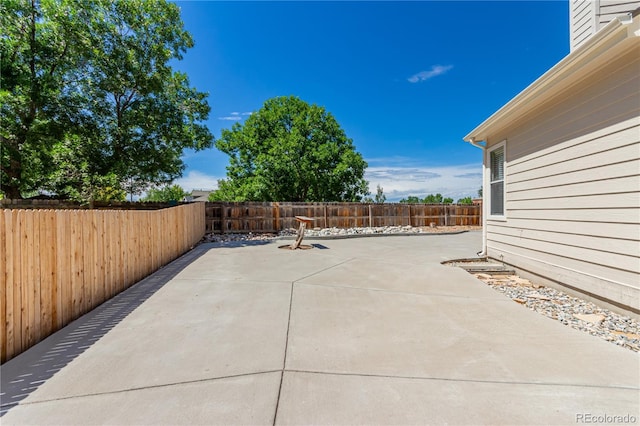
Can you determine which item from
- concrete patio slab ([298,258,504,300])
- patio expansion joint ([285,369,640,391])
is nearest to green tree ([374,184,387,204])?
concrete patio slab ([298,258,504,300])

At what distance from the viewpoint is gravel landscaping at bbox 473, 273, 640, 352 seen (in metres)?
2.65

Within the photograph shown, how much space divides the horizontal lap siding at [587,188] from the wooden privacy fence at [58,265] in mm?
5745

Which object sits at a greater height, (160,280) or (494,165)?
(494,165)

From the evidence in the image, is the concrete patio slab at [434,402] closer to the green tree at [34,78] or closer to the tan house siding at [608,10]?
the tan house siding at [608,10]

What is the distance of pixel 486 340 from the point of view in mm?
2426

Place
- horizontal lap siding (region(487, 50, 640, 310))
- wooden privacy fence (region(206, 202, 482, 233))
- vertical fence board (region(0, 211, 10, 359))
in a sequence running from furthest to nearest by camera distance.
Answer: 1. wooden privacy fence (region(206, 202, 482, 233))
2. horizontal lap siding (region(487, 50, 640, 310))
3. vertical fence board (region(0, 211, 10, 359))

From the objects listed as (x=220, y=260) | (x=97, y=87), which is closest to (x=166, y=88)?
(x=97, y=87)

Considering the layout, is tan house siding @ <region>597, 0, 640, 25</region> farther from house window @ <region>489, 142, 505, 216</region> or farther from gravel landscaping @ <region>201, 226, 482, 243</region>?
gravel landscaping @ <region>201, 226, 482, 243</region>

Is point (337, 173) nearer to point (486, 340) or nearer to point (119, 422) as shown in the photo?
point (486, 340)

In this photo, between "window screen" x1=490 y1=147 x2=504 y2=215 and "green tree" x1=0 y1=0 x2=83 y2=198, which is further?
"green tree" x1=0 y1=0 x2=83 y2=198

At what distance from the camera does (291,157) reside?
15969 millimetres

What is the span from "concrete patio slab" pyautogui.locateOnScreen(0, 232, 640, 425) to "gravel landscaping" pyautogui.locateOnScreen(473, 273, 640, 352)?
294mm

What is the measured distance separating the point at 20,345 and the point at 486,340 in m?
3.87

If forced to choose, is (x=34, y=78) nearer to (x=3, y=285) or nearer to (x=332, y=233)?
(x=3, y=285)
